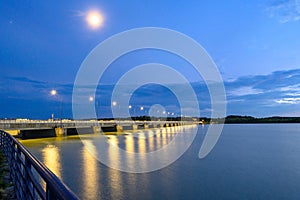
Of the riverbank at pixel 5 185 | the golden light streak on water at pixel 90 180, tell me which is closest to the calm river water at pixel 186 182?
the golden light streak on water at pixel 90 180

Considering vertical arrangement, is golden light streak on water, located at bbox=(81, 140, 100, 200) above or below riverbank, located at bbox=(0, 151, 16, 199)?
below

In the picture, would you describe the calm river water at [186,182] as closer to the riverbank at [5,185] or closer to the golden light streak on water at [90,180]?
the golden light streak on water at [90,180]

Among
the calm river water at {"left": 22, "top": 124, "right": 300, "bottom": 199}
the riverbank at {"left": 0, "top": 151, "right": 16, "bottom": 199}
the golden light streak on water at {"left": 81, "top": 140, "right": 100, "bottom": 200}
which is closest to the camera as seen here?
the riverbank at {"left": 0, "top": 151, "right": 16, "bottom": 199}

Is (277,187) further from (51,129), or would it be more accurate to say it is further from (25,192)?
(51,129)

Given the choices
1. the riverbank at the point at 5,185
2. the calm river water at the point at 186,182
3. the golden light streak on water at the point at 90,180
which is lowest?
the calm river water at the point at 186,182

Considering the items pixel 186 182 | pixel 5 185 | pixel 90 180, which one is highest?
pixel 5 185

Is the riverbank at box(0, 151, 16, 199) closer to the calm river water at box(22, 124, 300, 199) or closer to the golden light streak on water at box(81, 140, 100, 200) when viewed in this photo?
the calm river water at box(22, 124, 300, 199)

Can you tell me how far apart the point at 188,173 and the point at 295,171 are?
8.55 m

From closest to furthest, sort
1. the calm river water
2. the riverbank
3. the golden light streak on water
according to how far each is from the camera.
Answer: the riverbank → the golden light streak on water → the calm river water

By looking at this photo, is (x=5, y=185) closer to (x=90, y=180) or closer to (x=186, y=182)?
(x=90, y=180)

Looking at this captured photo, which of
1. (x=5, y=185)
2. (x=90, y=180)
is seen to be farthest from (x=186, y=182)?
(x=5, y=185)

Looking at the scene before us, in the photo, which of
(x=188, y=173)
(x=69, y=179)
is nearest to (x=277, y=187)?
(x=188, y=173)

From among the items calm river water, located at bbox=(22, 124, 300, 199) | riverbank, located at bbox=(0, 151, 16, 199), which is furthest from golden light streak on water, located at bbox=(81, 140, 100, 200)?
riverbank, located at bbox=(0, 151, 16, 199)

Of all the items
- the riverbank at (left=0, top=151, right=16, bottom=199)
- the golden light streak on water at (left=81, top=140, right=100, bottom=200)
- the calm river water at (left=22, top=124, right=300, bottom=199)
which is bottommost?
the calm river water at (left=22, top=124, right=300, bottom=199)
